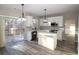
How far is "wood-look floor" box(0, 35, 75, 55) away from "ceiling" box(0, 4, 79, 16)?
598mm

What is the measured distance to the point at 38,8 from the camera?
186 cm

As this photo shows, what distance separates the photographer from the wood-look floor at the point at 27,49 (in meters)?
1.86

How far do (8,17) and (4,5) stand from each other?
9.9 inches

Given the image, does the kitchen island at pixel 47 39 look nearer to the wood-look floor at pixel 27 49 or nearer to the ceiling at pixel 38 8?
the wood-look floor at pixel 27 49

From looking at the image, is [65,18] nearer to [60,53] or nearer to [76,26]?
[76,26]

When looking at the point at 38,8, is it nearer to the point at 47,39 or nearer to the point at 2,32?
the point at 47,39

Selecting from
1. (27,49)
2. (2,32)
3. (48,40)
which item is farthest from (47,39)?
(2,32)

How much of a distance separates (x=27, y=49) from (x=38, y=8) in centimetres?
85

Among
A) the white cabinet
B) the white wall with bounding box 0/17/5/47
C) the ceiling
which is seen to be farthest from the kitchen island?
the white wall with bounding box 0/17/5/47

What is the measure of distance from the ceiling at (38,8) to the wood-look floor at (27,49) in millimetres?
598

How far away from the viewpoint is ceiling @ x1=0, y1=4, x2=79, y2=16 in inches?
71.1

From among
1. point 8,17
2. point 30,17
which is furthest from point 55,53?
point 8,17

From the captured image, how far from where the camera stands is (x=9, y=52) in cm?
188
